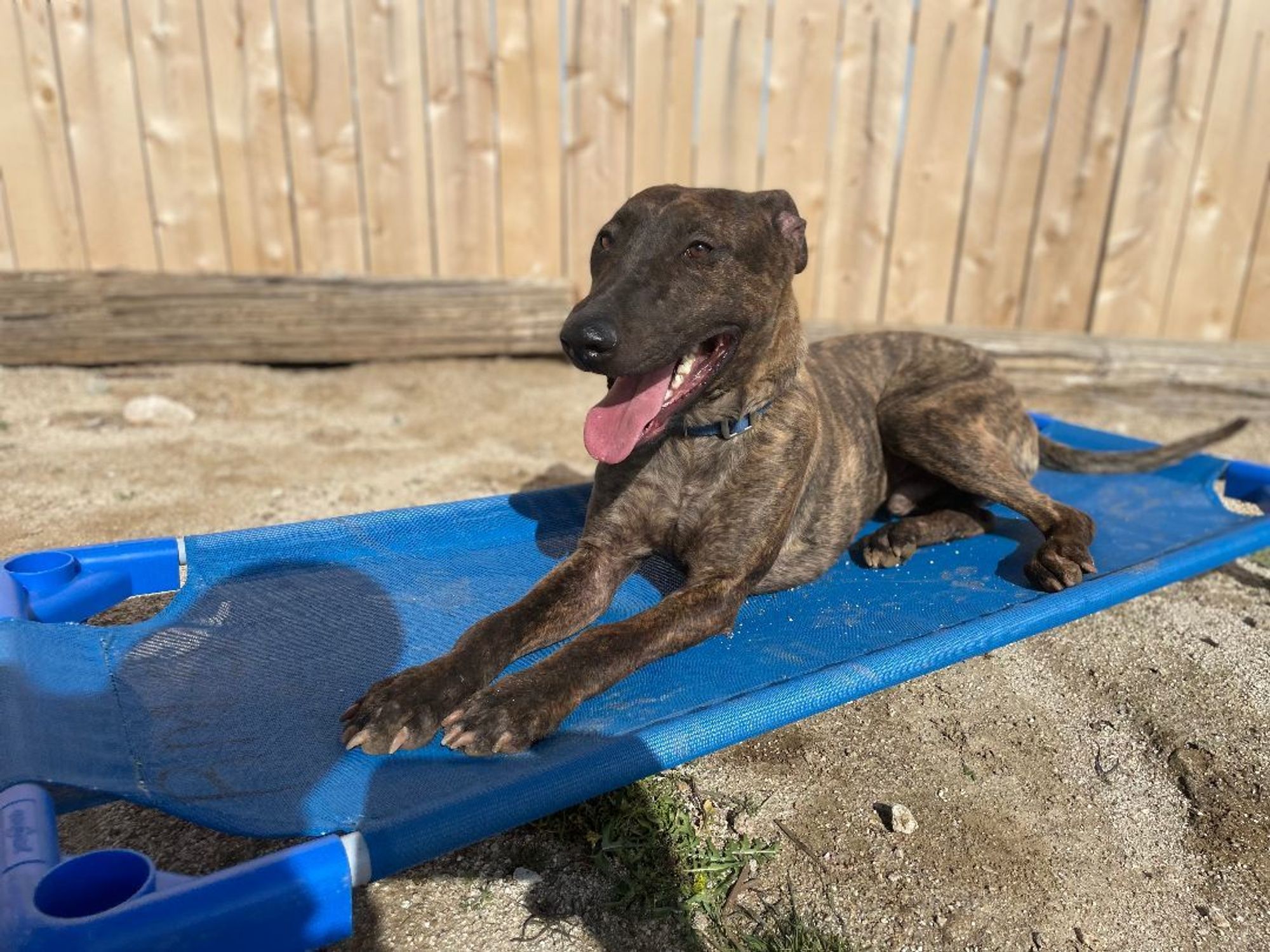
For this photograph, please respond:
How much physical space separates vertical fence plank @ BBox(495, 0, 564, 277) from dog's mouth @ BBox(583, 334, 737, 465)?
363cm

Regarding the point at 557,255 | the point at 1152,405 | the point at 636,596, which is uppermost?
the point at 557,255

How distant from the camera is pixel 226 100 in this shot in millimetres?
5438

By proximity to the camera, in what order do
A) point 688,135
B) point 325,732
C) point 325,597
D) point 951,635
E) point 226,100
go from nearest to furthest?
point 325,732, point 951,635, point 325,597, point 226,100, point 688,135

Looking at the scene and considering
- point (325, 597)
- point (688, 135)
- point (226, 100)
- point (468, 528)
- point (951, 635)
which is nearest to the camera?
point (951, 635)

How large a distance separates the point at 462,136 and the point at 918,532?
4092 millimetres

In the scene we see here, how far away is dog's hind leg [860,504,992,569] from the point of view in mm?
3221

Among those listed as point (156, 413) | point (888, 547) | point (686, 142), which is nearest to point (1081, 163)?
point (686, 142)

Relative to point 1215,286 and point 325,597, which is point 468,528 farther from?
point 1215,286

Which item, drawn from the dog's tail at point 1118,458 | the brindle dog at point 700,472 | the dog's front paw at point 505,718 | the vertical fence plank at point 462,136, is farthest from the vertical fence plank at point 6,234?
the dog's tail at point 1118,458

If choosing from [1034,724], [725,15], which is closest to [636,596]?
[1034,724]

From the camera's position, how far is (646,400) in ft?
8.33

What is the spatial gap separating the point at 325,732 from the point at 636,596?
3.68 ft

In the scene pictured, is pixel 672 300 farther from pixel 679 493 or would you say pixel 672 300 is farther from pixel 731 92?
pixel 731 92

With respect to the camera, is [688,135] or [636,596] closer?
[636,596]
